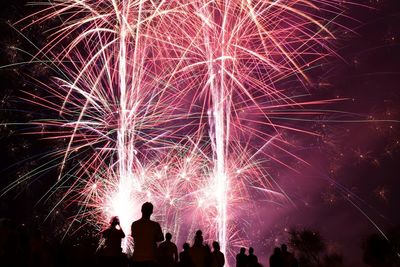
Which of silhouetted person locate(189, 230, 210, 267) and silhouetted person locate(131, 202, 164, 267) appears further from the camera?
silhouetted person locate(189, 230, 210, 267)

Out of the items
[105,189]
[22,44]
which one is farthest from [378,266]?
[22,44]

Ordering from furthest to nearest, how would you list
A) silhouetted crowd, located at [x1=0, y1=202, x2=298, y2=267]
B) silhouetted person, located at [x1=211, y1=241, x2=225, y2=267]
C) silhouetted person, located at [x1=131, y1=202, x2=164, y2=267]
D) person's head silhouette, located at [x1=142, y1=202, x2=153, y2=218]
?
silhouetted person, located at [x1=211, y1=241, x2=225, y2=267]
silhouetted crowd, located at [x1=0, y1=202, x2=298, y2=267]
person's head silhouette, located at [x1=142, y1=202, x2=153, y2=218]
silhouetted person, located at [x1=131, y1=202, x2=164, y2=267]

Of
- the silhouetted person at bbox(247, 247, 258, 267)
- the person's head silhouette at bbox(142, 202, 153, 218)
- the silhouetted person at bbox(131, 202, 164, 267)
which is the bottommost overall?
the silhouetted person at bbox(131, 202, 164, 267)

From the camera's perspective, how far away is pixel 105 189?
19.1 meters

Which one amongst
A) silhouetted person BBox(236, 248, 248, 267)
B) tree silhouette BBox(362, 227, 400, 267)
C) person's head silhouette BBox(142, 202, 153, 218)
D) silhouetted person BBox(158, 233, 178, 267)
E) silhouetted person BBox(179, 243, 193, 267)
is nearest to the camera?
person's head silhouette BBox(142, 202, 153, 218)

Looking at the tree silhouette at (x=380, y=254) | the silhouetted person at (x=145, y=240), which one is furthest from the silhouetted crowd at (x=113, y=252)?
the tree silhouette at (x=380, y=254)

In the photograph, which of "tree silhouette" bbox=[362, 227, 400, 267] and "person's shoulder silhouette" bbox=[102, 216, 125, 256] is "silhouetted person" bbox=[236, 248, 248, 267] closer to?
"person's shoulder silhouette" bbox=[102, 216, 125, 256]

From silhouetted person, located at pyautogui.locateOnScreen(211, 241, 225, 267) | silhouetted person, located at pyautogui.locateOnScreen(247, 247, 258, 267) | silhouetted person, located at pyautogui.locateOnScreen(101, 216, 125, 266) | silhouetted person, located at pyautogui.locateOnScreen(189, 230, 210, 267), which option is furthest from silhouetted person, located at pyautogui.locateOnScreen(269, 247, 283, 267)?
silhouetted person, located at pyautogui.locateOnScreen(101, 216, 125, 266)

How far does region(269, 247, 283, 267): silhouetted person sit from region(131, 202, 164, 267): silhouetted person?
4497 millimetres

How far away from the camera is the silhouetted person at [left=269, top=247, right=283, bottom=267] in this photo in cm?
1034

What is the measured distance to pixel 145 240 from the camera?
6492mm

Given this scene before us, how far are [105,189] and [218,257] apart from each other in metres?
10.4

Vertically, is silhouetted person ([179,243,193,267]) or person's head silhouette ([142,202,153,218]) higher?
person's head silhouette ([142,202,153,218])

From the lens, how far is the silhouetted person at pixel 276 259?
10344 mm
